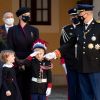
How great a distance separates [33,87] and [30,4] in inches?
240

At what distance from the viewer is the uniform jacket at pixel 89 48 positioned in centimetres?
923

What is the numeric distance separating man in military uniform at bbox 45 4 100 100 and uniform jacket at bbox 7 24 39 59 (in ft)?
3.42

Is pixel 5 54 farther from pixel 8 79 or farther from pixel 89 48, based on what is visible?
pixel 89 48

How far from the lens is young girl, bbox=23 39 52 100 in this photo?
33.2 ft

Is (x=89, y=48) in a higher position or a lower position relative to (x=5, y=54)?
higher

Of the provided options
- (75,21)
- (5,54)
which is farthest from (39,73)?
(75,21)

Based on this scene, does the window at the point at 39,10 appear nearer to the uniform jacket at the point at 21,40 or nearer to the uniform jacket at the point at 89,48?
the uniform jacket at the point at 21,40

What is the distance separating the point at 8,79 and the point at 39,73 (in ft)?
2.00

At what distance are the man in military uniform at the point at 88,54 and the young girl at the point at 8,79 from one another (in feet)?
2.34

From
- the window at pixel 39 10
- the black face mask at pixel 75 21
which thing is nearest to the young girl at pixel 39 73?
the black face mask at pixel 75 21

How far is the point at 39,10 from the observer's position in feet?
52.6

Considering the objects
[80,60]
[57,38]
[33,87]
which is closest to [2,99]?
[33,87]

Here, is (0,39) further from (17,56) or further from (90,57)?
(90,57)

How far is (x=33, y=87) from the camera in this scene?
10.1 m
